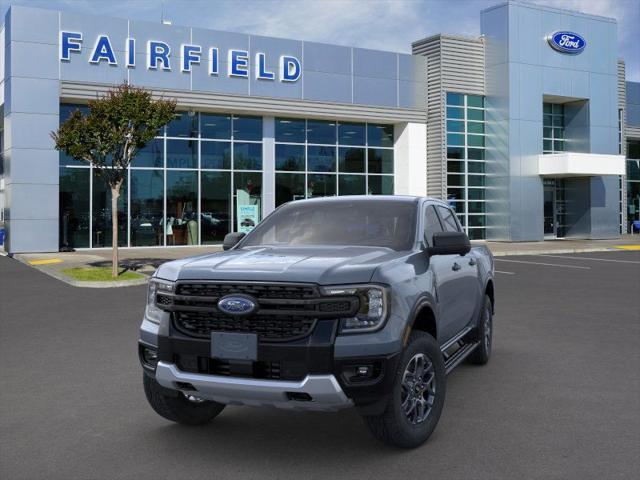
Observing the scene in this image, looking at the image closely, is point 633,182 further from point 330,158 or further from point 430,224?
point 430,224

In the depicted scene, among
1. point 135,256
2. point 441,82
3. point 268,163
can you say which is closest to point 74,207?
point 135,256

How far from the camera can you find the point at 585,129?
33719 mm

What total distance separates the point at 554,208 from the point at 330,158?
39.2 feet

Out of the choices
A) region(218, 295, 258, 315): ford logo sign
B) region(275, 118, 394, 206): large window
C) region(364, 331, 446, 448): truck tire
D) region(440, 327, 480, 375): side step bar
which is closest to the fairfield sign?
region(275, 118, 394, 206): large window

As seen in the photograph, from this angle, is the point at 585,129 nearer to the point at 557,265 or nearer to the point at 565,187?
the point at 565,187

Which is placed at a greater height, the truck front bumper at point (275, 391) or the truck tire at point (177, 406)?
the truck front bumper at point (275, 391)

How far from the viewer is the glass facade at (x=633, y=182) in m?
41.2

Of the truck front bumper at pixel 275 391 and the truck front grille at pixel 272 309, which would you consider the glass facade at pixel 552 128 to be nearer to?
the truck front grille at pixel 272 309

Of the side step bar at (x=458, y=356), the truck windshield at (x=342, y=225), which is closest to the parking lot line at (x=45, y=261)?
the truck windshield at (x=342, y=225)

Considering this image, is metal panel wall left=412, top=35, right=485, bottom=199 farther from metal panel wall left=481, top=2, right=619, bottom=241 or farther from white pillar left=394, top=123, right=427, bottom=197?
metal panel wall left=481, top=2, right=619, bottom=241

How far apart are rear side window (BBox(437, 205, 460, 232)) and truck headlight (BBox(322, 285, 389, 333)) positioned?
220 cm

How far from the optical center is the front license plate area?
13.5 ft

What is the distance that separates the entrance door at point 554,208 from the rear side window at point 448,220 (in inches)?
1137

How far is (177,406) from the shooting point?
488cm
